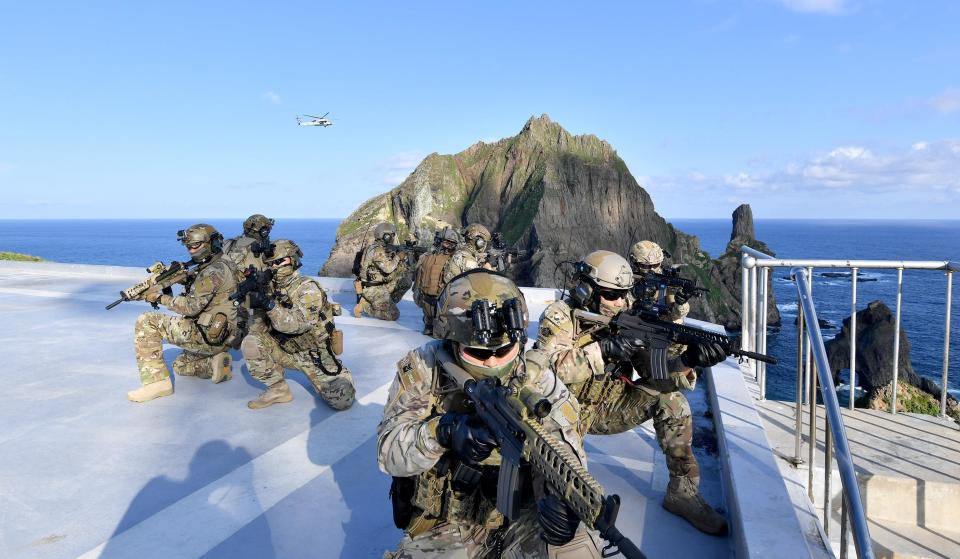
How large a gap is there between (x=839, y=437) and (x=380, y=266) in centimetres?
857

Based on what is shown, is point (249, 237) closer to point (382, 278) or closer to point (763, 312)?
point (382, 278)

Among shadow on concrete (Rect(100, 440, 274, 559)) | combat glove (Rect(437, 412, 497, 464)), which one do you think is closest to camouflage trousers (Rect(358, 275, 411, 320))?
shadow on concrete (Rect(100, 440, 274, 559))

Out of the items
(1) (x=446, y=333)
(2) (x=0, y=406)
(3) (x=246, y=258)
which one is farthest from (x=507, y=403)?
(3) (x=246, y=258)

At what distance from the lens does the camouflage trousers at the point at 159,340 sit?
18.9ft

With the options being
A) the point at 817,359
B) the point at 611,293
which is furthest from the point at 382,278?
the point at 817,359

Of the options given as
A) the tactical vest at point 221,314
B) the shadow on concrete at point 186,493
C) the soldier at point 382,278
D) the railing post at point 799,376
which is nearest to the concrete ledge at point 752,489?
the railing post at point 799,376

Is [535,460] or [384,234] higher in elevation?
[384,234]

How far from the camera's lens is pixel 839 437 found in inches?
87.8

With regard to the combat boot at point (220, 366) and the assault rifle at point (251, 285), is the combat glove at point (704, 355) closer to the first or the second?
the assault rifle at point (251, 285)

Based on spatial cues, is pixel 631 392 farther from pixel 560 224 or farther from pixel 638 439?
pixel 560 224

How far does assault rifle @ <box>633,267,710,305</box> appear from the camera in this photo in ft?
18.2

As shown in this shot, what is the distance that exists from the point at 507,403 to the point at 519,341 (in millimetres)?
435

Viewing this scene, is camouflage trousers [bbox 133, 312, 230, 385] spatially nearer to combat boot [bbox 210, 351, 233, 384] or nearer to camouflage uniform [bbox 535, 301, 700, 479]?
combat boot [bbox 210, 351, 233, 384]

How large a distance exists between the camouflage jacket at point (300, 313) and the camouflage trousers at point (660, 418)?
295cm
